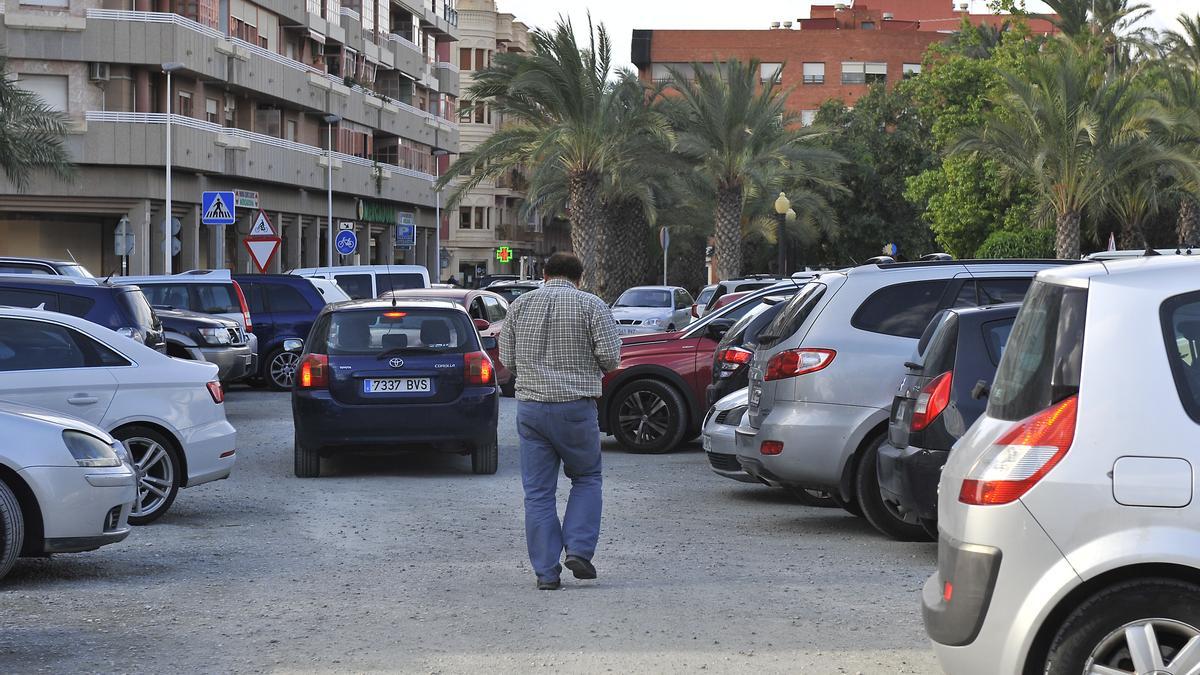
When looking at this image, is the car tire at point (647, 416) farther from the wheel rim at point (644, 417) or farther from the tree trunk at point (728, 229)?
the tree trunk at point (728, 229)

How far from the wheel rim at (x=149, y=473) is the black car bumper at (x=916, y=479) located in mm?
5350

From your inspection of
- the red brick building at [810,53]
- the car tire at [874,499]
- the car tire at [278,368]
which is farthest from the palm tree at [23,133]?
the red brick building at [810,53]

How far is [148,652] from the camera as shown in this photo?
6.97 metres

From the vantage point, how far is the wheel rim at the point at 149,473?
11.4 metres

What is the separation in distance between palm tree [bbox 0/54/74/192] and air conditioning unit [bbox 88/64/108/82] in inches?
542

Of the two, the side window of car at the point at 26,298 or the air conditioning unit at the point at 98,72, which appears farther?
the air conditioning unit at the point at 98,72

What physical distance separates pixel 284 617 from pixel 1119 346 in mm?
4373

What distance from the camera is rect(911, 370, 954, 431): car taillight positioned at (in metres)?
8.76

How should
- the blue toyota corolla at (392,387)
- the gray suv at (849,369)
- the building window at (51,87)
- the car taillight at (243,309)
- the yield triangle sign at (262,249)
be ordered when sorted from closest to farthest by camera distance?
1. the gray suv at (849,369)
2. the blue toyota corolla at (392,387)
3. the car taillight at (243,309)
4. the yield triangle sign at (262,249)
5. the building window at (51,87)

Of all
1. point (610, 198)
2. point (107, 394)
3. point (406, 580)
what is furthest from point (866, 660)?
point (610, 198)

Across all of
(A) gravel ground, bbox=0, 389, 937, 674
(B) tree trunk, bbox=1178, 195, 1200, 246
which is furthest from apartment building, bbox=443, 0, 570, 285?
(A) gravel ground, bbox=0, 389, 937, 674

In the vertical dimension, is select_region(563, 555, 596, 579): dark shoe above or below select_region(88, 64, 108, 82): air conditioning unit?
below

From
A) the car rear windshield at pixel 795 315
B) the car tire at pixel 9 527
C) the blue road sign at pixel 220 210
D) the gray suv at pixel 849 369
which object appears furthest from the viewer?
the blue road sign at pixel 220 210

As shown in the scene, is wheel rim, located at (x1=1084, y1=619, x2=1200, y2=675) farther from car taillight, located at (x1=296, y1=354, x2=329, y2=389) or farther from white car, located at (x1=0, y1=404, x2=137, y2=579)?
car taillight, located at (x1=296, y1=354, x2=329, y2=389)
